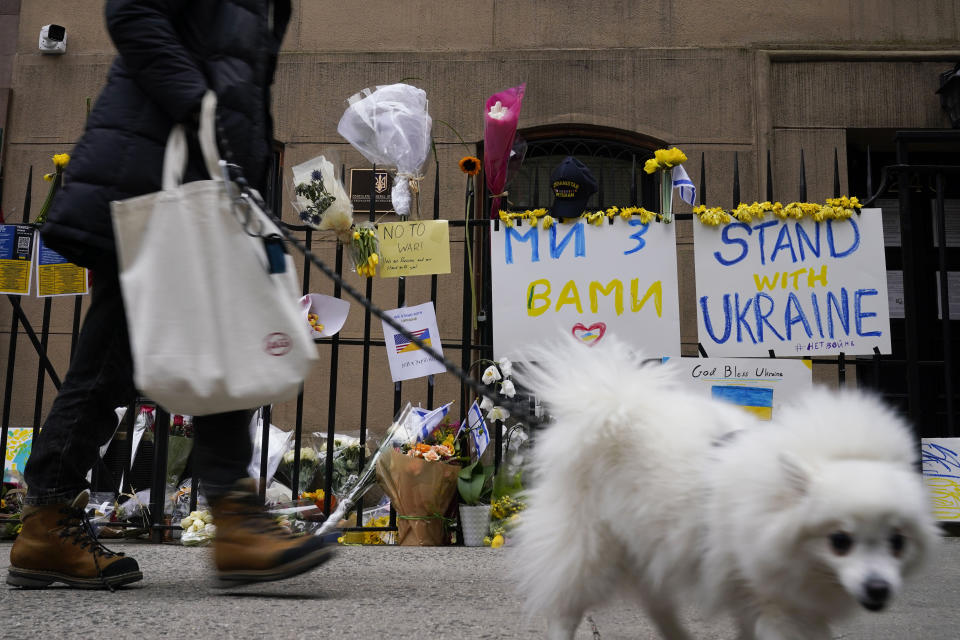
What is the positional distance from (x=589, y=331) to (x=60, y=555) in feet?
8.80

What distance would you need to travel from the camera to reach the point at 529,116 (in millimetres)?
7492

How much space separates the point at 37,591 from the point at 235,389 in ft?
3.58

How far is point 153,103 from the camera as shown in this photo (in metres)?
2.69

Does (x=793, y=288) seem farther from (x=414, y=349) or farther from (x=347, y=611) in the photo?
(x=347, y=611)

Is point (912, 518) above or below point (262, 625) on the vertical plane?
above

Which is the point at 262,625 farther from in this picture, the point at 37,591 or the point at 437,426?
the point at 437,426

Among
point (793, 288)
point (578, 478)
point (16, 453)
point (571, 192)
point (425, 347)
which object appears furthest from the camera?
point (16, 453)

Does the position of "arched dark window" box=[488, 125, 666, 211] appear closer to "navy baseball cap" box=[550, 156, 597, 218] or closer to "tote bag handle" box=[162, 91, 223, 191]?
"navy baseball cap" box=[550, 156, 597, 218]

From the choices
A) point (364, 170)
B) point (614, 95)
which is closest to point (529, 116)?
point (614, 95)

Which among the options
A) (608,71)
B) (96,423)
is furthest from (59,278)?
(608,71)

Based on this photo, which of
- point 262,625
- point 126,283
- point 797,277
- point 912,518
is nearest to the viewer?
point 912,518

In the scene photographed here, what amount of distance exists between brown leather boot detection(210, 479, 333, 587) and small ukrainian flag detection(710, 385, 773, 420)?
2.37 metres

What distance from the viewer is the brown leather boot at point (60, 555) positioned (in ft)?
8.98

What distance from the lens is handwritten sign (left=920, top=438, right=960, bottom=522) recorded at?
4.57m
